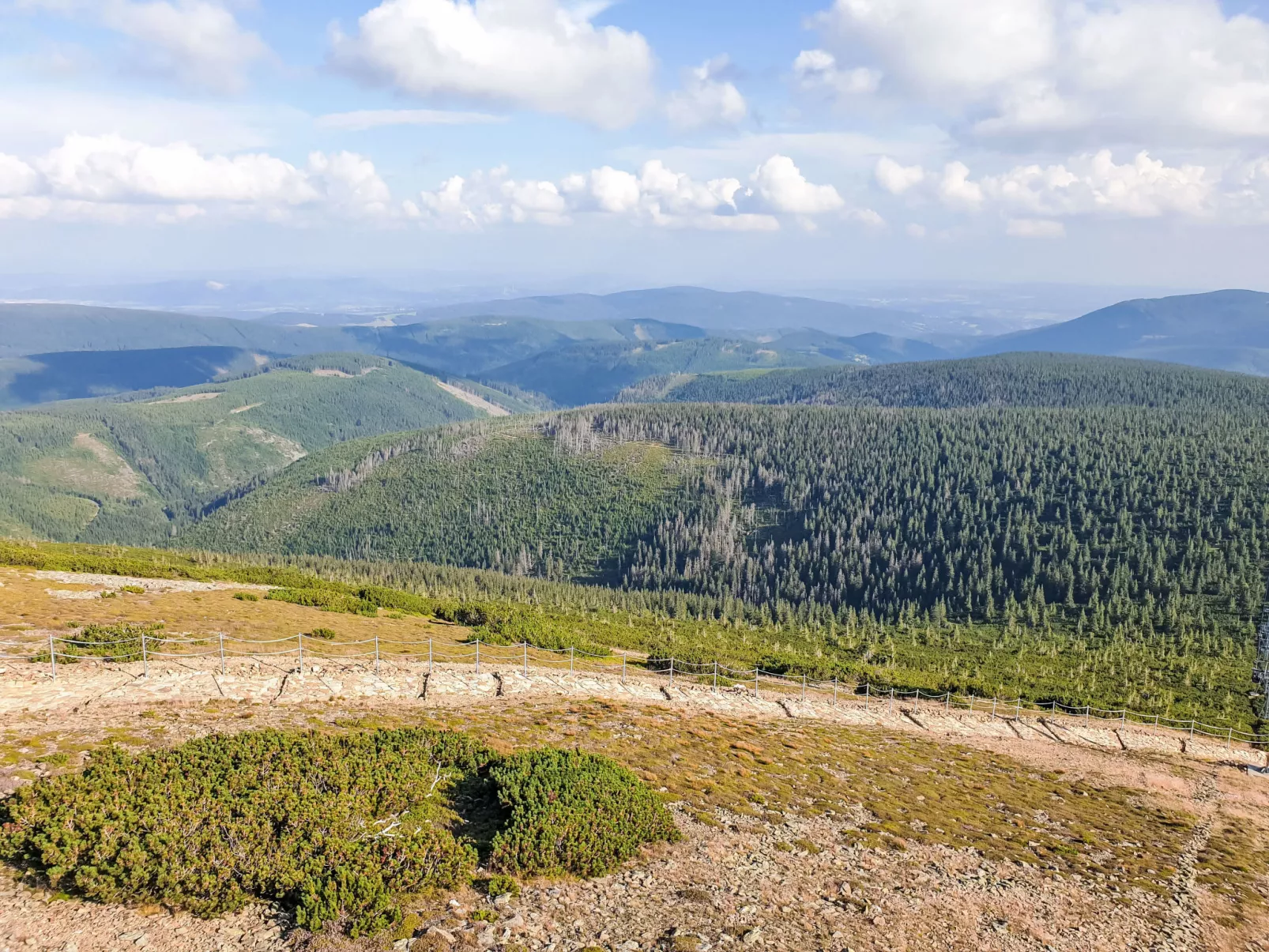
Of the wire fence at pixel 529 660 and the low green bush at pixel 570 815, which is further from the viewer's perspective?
the wire fence at pixel 529 660

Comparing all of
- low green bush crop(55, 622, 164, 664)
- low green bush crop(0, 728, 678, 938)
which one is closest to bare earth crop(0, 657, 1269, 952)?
low green bush crop(0, 728, 678, 938)

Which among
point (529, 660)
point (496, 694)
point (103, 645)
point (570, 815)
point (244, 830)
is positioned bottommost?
point (529, 660)

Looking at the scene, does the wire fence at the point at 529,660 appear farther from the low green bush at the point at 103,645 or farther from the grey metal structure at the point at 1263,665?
the grey metal structure at the point at 1263,665

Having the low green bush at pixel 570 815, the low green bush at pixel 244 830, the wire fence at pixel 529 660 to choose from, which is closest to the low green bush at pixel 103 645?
the wire fence at pixel 529 660

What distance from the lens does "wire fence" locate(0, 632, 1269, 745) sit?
124ft

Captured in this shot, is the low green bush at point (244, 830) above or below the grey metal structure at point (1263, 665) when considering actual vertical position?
above

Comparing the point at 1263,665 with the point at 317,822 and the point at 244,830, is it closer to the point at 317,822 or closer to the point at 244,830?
the point at 317,822

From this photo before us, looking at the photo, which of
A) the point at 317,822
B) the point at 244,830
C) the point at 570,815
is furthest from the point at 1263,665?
the point at 244,830

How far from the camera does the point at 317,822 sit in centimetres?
2162

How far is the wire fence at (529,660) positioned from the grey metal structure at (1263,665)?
1130 inches

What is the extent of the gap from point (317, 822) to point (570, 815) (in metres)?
7.60

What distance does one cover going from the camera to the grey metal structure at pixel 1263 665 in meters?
106

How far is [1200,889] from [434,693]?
34.8m

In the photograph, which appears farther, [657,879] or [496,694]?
[496,694]
